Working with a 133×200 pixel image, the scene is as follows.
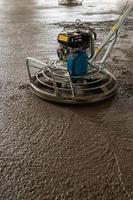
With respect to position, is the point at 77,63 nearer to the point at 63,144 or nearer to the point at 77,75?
the point at 77,75

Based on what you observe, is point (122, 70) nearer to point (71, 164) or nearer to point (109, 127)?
point (109, 127)

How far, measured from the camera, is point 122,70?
9.62 ft

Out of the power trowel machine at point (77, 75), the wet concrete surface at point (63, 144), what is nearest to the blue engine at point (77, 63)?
the power trowel machine at point (77, 75)

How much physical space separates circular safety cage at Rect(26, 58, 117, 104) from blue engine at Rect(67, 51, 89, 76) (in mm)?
52

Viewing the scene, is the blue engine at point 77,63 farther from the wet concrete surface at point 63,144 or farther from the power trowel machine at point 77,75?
the wet concrete surface at point 63,144

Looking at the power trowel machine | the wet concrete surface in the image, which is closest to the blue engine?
the power trowel machine

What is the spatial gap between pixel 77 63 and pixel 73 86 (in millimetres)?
213

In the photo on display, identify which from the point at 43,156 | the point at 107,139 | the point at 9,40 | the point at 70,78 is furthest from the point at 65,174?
the point at 9,40

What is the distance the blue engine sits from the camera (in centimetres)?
219

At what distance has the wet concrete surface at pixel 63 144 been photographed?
142 centimetres

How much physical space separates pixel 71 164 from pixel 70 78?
86 centimetres

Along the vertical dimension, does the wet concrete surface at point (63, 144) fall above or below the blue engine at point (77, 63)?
below

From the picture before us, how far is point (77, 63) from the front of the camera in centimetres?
221

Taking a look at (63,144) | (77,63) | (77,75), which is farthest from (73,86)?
(63,144)
